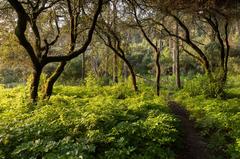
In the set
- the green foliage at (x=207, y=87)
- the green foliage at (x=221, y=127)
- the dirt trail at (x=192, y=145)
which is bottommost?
the dirt trail at (x=192, y=145)

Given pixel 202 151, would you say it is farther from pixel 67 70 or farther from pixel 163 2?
pixel 67 70

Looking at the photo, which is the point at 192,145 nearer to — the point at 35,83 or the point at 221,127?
the point at 221,127

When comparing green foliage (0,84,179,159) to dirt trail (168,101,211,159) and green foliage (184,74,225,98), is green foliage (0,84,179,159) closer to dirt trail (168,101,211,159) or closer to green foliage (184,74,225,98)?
dirt trail (168,101,211,159)

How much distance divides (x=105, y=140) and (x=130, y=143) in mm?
685

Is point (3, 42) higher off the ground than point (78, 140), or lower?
higher

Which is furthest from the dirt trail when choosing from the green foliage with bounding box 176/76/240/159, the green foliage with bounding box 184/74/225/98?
the green foliage with bounding box 184/74/225/98

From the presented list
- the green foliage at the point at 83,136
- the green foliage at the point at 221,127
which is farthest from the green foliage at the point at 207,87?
the green foliage at the point at 83,136

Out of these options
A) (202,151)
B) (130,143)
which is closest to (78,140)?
(130,143)

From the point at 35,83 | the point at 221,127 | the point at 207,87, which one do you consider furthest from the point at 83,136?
the point at 207,87

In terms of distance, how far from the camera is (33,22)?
53.6ft

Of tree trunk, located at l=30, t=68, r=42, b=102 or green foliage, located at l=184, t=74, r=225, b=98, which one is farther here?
green foliage, located at l=184, t=74, r=225, b=98

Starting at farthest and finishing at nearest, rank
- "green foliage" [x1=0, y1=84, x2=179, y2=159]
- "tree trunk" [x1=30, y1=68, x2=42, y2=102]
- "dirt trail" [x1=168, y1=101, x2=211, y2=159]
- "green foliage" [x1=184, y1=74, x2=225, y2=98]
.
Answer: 1. "green foliage" [x1=184, y1=74, x2=225, y2=98]
2. "tree trunk" [x1=30, y1=68, x2=42, y2=102]
3. "dirt trail" [x1=168, y1=101, x2=211, y2=159]
4. "green foliage" [x1=0, y1=84, x2=179, y2=159]

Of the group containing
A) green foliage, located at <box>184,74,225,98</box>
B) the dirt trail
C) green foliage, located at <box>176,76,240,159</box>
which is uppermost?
green foliage, located at <box>184,74,225,98</box>

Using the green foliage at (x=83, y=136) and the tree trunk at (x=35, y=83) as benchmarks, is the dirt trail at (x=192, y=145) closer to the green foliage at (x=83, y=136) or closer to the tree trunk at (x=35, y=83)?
the green foliage at (x=83, y=136)
